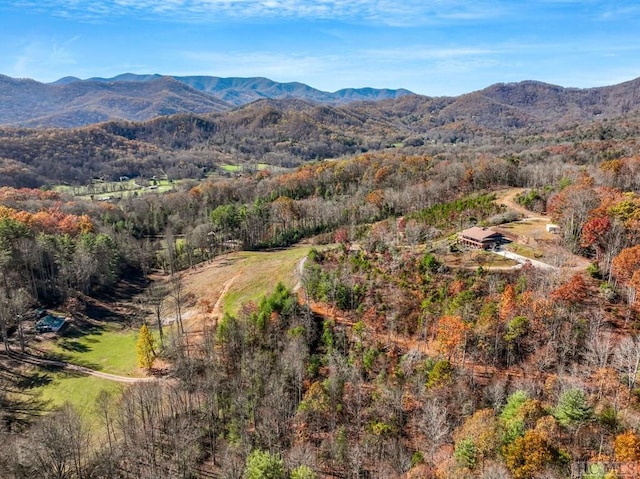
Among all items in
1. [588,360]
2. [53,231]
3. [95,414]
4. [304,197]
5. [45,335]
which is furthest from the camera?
[304,197]

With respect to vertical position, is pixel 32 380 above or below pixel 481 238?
below

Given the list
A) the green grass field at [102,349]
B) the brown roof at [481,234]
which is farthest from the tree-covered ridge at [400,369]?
the green grass field at [102,349]

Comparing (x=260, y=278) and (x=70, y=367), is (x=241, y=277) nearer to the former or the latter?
(x=260, y=278)

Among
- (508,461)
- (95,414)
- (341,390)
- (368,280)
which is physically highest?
(368,280)

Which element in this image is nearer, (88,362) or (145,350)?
(145,350)

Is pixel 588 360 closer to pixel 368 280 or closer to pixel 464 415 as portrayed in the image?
pixel 464 415

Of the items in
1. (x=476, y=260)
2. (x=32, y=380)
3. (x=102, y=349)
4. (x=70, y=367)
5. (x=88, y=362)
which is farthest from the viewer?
(x=102, y=349)

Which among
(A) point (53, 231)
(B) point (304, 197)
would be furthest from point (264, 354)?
(B) point (304, 197)

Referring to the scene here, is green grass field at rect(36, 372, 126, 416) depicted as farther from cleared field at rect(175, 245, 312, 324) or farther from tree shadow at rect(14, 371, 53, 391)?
cleared field at rect(175, 245, 312, 324)

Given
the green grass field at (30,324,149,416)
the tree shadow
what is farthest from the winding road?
the tree shadow

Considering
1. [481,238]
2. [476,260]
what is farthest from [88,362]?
[481,238]
